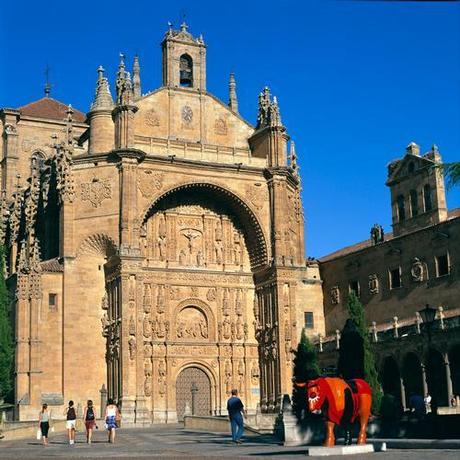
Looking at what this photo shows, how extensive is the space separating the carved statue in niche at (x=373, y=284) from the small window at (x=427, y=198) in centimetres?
525

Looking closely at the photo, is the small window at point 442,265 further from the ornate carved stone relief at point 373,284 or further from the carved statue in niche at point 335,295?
the carved statue in niche at point 335,295

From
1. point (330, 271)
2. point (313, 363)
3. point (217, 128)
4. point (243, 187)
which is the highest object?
point (217, 128)

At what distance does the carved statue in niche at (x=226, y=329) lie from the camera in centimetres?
4772

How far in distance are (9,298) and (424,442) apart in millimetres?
31148

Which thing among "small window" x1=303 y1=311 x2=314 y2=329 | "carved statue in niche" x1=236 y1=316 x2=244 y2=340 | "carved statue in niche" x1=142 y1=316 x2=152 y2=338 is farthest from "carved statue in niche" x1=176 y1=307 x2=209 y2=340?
"small window" x1=303 y1=311 x2=314 y2=329

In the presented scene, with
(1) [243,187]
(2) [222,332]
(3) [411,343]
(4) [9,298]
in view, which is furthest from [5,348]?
(3) [411,343]

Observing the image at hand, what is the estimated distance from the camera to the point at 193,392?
46344 mm

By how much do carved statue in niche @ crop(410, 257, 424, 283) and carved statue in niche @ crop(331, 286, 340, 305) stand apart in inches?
293

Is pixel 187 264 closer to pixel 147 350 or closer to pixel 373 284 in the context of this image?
pixel 147 350

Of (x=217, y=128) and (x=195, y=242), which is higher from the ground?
(x=217, y=128)

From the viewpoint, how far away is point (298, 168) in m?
52.2

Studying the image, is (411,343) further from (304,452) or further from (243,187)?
(304,452)

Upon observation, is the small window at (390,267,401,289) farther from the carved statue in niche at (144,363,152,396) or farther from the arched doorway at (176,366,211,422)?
the carved statue in niche at (144,363,152,396)

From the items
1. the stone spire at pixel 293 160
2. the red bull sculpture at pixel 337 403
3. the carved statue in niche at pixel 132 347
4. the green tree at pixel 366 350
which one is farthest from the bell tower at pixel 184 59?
the red bull sculpture at pixel 337 403
